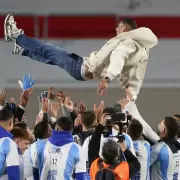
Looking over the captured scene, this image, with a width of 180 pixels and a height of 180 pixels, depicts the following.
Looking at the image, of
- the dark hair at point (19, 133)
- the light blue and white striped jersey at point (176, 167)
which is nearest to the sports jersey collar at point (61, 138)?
the dark hair at point (19, 133)

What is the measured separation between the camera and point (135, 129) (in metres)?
6.01

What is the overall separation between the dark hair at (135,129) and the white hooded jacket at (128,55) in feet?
0.78

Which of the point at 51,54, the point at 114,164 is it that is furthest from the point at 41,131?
the point at 114,164

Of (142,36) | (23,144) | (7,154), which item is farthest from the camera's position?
(142,36)

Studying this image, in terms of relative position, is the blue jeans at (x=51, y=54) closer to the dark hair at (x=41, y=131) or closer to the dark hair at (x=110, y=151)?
the dark hair at (x=41, y=131)

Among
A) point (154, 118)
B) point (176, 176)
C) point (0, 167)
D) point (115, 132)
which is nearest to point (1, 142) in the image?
point (0, 167)

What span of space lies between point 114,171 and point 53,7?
701cm

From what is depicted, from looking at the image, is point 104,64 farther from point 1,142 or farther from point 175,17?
point 175,17

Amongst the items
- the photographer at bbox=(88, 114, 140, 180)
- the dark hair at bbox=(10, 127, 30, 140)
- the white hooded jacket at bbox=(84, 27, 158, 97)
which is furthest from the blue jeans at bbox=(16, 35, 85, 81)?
the photographer at bbox=(88, 114, 140, 180)

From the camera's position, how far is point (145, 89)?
37.4 feet

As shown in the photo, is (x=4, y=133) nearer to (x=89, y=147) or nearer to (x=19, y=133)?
(x=19, y=133)

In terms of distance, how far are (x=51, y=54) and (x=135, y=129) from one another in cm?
91

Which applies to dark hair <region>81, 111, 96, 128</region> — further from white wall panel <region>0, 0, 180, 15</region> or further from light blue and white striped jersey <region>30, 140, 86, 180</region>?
white wall panel <region>0, 0, 180, 15</region>

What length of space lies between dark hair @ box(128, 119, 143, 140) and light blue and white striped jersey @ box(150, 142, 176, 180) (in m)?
0.18
